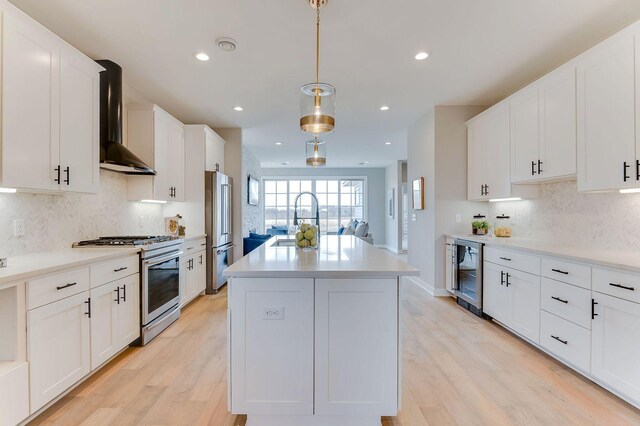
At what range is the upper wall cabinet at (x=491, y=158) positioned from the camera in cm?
356

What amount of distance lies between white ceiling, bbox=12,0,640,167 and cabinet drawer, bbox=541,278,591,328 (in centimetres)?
206

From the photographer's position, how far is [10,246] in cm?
225

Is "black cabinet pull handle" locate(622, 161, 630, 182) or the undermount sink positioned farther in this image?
the undermount sink

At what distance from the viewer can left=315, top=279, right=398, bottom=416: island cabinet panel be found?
1.71 m

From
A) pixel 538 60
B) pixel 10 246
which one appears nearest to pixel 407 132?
pixel 538 60

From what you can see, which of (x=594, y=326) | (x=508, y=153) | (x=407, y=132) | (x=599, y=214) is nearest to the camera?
(x=594, y=326)

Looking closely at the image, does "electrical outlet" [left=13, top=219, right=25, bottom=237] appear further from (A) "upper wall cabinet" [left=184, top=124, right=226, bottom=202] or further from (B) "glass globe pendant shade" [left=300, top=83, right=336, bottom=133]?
(A) "upper wall cabinet" [left=184, top=124, right=226, bottom=202]

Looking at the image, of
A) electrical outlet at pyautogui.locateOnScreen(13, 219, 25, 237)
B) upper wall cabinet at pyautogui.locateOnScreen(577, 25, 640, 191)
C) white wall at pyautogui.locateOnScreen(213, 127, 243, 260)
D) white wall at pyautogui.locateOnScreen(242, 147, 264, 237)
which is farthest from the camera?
white wall at pyautogui.locateOnScreen(242, 147, 264, 237)

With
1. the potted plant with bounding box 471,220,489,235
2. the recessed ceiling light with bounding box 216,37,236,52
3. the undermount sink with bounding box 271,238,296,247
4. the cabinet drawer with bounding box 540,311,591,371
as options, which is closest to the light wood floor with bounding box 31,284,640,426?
the cabinet drawer with bounding box 540,311,591,371

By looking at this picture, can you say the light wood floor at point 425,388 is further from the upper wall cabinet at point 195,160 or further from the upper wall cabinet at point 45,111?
the upper wall cabinet at point 195,160

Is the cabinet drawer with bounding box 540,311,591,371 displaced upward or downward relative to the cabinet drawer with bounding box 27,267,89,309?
downward

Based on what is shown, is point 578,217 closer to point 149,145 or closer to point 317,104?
point 317,104

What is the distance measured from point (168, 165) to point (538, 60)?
14.1 ft

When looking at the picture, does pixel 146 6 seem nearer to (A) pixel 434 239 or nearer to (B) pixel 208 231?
(B) pixel 208 231
